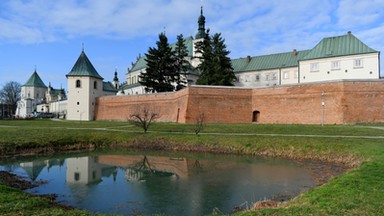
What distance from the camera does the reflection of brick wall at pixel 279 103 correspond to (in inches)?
919

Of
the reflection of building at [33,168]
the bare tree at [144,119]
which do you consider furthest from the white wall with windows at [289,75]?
the reflection of building at [33,168]

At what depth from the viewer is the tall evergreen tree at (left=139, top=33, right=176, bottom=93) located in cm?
3553

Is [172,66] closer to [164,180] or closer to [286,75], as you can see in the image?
[286,75]

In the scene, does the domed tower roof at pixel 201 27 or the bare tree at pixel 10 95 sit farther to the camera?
the bare tree at pixel 10 95

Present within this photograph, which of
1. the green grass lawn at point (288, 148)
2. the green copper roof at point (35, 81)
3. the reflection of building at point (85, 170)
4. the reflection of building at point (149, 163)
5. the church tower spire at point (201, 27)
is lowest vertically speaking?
the reflection of building at point (85, 170)

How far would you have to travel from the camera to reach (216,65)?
1330 inches

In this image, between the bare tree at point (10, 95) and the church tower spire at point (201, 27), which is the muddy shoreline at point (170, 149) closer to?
the church tower spire at point (201, 27)

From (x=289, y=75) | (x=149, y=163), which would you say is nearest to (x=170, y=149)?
(x=149, y=163)

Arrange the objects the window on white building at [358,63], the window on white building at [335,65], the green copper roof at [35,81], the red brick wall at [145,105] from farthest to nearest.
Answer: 1. the green copper roof at [35,81]
2. the window on white building at [335,65]
3. the window on white building at [358,63]
4. the red brick wall at [145,105]

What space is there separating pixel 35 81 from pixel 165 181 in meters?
82.0

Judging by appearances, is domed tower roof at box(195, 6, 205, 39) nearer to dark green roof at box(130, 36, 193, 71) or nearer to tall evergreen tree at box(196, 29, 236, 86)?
dark green roof at box(130, 36, 193, 71)

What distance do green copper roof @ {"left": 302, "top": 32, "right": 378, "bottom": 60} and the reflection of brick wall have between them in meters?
9.40

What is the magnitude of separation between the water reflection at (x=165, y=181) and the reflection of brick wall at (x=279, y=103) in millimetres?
11782

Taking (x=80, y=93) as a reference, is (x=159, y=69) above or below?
above
